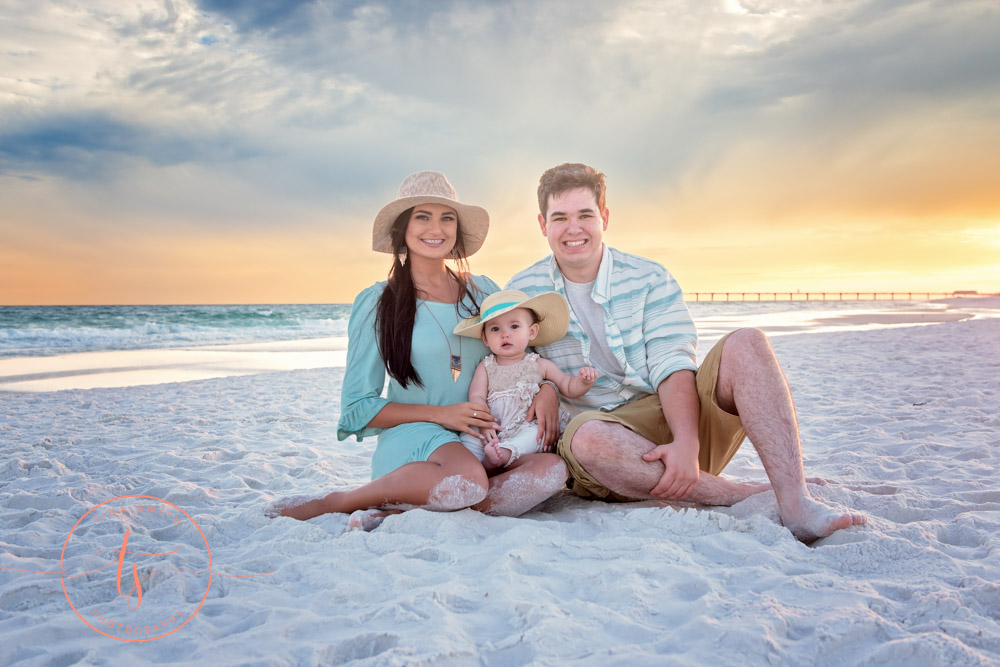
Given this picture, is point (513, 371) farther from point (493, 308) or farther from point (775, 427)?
point (775, 427)

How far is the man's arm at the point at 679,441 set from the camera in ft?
8.79

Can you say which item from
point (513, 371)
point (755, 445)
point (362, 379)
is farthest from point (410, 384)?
point (755, 445)

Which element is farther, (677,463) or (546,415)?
(546,415)

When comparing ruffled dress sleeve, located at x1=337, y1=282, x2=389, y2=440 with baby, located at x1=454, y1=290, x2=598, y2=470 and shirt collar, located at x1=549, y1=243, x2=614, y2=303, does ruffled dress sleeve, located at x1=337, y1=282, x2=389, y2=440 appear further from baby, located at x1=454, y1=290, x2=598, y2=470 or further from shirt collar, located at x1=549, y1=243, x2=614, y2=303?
shirt collar, located at x1=549, y1=243, x2=614, y2=303

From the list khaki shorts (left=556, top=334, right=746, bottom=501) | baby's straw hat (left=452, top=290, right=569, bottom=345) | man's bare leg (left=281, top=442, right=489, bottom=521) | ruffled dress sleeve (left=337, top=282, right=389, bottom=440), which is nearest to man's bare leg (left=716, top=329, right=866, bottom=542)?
khaki shorts (left=556, top=334, right=746, bottom=501)

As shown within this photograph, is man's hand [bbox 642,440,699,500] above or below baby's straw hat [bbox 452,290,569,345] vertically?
below

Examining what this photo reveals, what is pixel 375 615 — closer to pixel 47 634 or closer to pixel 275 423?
pixel 47 634

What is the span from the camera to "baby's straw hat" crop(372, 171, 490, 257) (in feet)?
10.7

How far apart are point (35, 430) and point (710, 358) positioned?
5.63 metres

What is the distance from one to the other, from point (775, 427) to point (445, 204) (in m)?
1.96

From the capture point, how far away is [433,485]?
280 centimetres

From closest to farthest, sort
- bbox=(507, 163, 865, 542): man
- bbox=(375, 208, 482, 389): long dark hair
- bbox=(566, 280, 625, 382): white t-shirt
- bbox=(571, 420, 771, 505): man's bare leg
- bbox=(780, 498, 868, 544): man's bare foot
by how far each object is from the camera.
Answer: bbox=(780, 498, 868, 544): man's bare foot < bbox=(507, 163, 865, 542): man < bbox=(571, 420, 771, 505): man's bare leg < bbox=(375, 208, 482, 389): long dark hair < bbox=(566, 280, 625, 382): white t-shirt

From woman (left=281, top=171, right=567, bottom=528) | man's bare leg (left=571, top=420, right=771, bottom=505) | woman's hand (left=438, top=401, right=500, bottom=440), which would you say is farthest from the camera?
woman's hand (left=438, top=401, right=500, bottom=440)

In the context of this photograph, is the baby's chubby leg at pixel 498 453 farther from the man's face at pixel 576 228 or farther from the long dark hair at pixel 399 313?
the man's face at pixel 576 228
